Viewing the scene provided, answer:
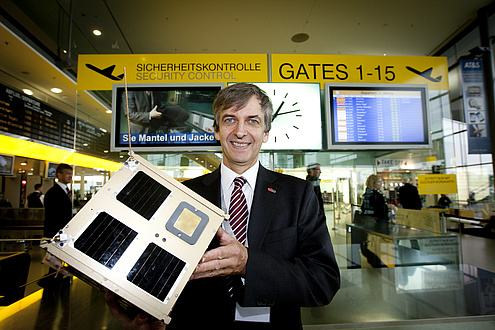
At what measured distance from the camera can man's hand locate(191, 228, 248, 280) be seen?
0.75m

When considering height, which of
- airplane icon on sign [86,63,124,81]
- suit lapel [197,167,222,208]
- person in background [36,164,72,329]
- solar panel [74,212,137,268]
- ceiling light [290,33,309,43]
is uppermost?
ceiling light [290,33,309,43]

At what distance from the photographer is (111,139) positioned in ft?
7.88

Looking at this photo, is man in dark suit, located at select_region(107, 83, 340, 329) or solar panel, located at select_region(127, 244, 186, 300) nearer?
solar panel, located at select_region(127, 244, 186, 300)

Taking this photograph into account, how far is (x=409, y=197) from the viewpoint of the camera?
2.91 meters

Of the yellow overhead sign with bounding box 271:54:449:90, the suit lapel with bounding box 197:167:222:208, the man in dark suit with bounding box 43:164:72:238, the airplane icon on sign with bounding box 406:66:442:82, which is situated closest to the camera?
the suit lapel with bounding box 197:167:222:208

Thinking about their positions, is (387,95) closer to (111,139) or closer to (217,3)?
(111,139)

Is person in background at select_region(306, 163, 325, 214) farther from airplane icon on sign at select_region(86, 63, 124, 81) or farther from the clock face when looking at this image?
airplane icon on sign at select_region(86, 63, 124, 81)

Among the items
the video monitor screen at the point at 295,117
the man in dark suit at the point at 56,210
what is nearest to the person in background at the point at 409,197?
the video monitor screen at the point at 295,117

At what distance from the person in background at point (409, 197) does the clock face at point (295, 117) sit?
1.19 m

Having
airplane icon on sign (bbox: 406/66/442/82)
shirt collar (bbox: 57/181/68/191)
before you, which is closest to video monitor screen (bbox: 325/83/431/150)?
airplane icon on sign (bbox: 406/66/442/82)

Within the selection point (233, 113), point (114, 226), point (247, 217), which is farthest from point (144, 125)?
point (114, 226)

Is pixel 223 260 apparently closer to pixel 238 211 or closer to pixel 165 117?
pixel 238 211

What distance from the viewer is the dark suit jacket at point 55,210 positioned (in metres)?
3.55

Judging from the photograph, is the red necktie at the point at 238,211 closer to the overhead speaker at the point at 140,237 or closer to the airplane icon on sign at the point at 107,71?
the overhead speaker at the point at 140,237
